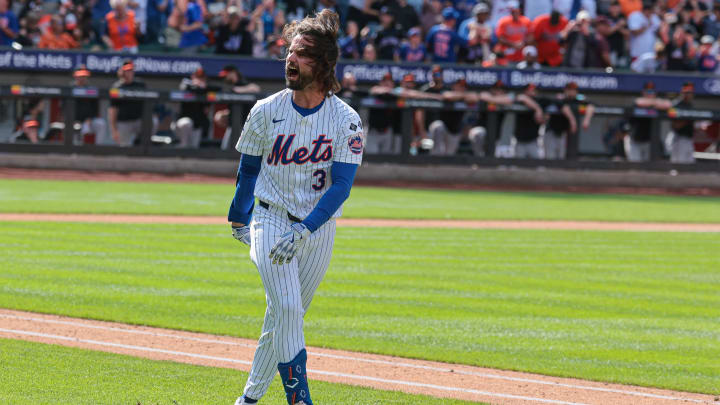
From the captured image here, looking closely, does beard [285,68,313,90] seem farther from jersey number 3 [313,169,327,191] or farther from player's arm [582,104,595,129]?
player's arm [582,104,595,129]

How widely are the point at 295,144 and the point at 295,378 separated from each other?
1058 mm

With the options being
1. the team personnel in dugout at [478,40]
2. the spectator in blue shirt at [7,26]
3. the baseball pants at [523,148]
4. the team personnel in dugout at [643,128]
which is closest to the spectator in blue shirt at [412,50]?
the team personnel in dugout at [478,40]

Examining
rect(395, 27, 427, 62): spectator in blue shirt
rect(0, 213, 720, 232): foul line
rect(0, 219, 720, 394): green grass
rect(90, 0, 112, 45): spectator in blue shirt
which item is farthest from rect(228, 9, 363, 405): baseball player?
rect(90, 0, 112, 45): spectator in blue shirt

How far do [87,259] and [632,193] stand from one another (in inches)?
589

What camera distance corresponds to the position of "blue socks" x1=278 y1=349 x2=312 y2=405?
4.82 m

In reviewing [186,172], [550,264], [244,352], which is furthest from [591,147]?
[244,352]

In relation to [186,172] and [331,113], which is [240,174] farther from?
[186,172]

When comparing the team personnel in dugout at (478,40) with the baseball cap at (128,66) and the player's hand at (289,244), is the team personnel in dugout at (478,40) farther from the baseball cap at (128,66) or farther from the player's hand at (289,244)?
the player's hand at (289,244)

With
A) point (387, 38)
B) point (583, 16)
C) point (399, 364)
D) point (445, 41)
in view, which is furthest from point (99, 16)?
point (399, 364)

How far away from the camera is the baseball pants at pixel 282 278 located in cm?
475

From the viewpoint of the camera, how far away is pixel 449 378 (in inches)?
264

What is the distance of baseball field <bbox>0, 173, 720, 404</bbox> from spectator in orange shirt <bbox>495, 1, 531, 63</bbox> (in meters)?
7.69

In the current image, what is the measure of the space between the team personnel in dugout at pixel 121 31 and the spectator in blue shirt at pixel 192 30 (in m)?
1.04

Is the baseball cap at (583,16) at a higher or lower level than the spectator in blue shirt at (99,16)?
higher
